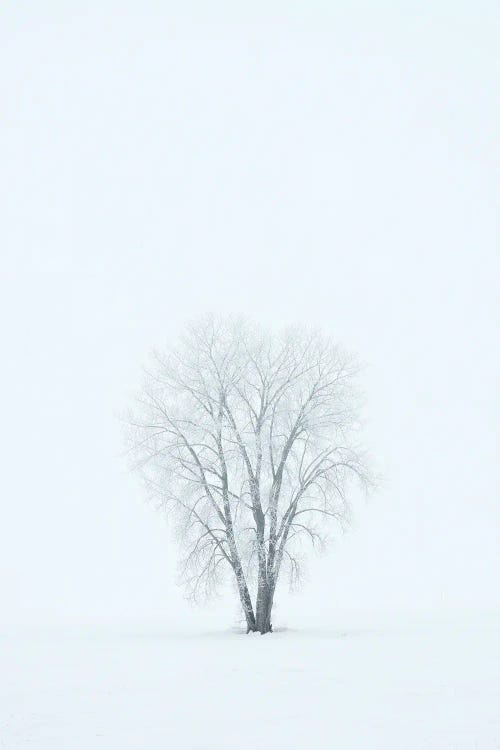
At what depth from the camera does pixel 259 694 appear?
14.3 metres

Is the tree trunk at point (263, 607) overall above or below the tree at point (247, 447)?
below

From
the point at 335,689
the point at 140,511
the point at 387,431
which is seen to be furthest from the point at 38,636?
the point at 387,431

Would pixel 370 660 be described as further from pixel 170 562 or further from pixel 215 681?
pixel 170 562

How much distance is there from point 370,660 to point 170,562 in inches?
2083

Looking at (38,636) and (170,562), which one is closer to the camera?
(38,636)

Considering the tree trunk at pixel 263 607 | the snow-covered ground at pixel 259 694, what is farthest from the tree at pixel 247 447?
the snow-covered ground at pixel 259 694

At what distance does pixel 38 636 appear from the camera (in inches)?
1190

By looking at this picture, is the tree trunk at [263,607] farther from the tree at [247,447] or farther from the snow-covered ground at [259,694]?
the snow-covered ground at [259,694]

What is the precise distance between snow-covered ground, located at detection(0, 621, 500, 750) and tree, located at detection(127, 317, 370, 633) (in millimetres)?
3816

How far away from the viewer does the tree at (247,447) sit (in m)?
28.0

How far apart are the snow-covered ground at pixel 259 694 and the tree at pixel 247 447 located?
3.82 metres

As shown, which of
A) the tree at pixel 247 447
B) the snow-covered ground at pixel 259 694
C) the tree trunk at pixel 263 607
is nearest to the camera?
the snow-covered ground at pixel 259 694

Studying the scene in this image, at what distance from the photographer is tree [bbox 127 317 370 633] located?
92.0 feet

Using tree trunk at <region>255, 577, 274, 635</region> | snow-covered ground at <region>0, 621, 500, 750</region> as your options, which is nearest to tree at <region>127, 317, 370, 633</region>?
tree trunk at <region>255, 577, 274, 635</region>
